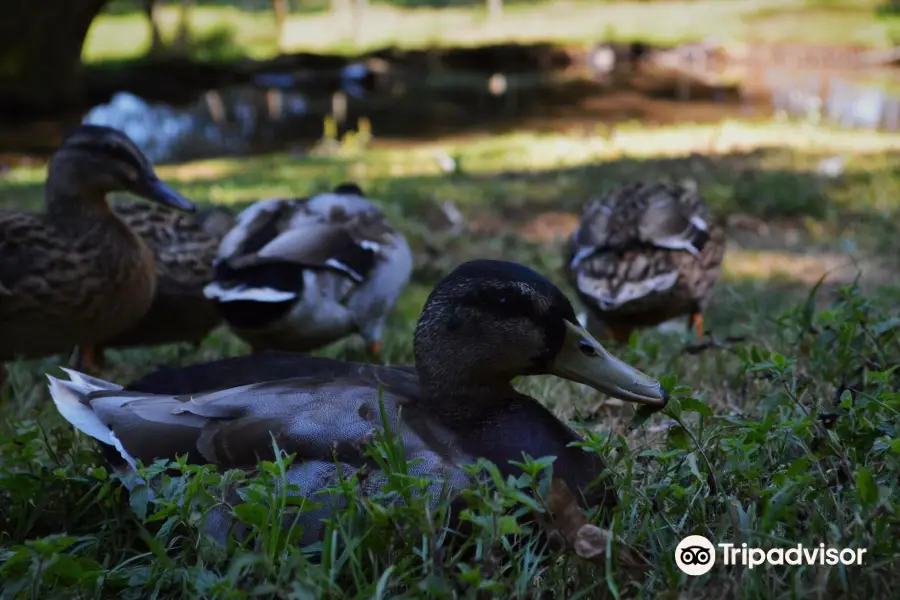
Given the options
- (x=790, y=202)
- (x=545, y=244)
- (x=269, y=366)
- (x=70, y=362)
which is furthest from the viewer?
(x=790, y=202)

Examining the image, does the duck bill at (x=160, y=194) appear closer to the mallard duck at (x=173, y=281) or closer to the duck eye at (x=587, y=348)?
the mallard duck at (x=173, y=281)

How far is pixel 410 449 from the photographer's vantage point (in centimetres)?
245

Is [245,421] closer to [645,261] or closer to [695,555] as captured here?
[695,555]

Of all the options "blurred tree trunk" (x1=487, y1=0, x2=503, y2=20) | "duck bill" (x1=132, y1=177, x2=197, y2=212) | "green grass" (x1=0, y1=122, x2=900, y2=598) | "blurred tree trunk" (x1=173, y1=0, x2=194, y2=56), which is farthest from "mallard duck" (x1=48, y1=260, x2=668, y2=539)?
"blurred tree trunk" (x1=487, y1=0, x2=503, y2=20)

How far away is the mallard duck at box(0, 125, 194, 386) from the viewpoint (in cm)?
383

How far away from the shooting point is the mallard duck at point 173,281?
4.50 meters

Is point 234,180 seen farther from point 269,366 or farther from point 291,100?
point 291,100

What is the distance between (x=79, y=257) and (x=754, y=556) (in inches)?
105

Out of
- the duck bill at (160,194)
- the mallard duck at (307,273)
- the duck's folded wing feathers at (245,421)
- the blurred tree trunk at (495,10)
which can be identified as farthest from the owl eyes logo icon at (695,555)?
the blurred tree trunk at (495,10)

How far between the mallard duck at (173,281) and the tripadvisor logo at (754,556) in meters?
2.61

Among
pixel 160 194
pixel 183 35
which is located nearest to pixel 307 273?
pixel 160 194

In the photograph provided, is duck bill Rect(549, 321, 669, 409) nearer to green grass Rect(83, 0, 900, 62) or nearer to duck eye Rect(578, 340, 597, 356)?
duck eye Rect(578, 340, 597, 356)

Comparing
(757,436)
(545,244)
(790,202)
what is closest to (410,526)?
(757,436)

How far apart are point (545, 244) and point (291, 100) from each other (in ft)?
34.2
